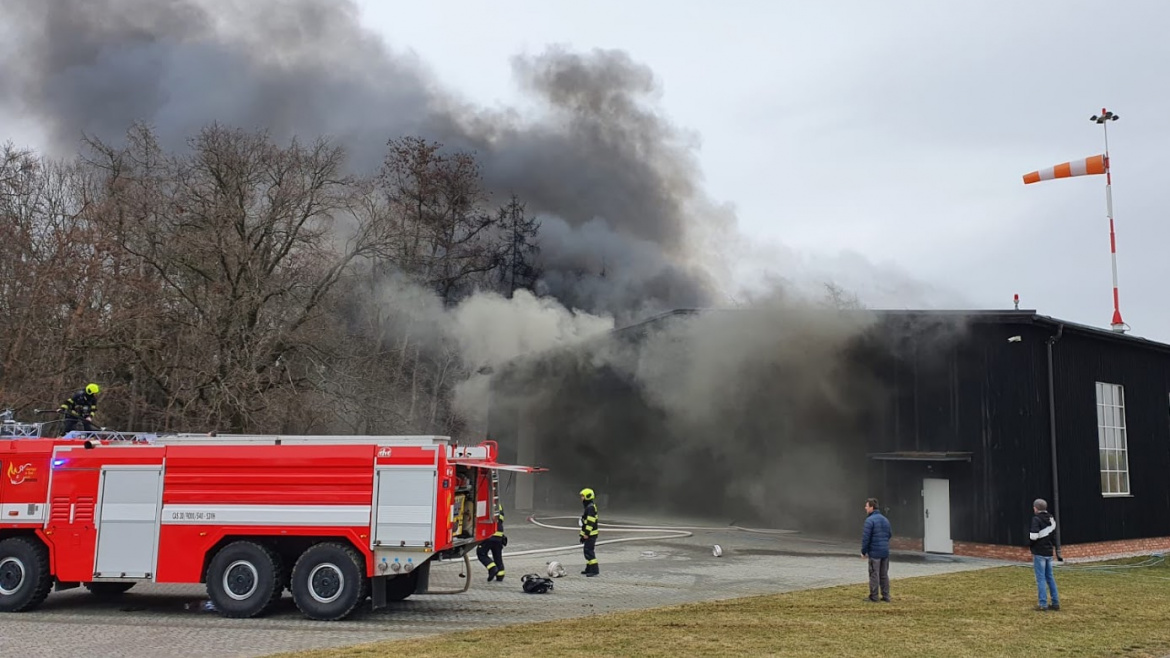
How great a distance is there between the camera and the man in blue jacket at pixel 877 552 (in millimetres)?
12133

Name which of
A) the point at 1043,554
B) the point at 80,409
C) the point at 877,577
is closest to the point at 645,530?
the point at 877,577

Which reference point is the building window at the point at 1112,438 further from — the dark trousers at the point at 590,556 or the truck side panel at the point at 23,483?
the truck side panel at the point at 23,483

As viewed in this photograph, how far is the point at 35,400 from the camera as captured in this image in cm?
2002

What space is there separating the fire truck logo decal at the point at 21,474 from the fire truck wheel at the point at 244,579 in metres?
2.94

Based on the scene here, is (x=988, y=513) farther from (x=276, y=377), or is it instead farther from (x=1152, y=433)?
(x=276, y=377)

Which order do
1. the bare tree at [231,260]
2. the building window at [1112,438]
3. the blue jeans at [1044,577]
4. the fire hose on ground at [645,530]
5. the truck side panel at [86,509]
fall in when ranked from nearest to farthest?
the truck side panel at [86,509] < the blue jeans at [1044,577] < the fire hose on ground at [645,530] < the building window at [1112,438] < the bare tree at [231,260]

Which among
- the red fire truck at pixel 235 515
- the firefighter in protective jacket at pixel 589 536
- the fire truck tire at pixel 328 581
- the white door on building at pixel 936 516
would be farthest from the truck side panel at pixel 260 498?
the white door on building at pixel 936 516

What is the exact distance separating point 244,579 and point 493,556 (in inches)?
169

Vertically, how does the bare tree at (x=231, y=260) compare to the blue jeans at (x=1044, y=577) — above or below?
above

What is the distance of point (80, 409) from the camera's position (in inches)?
511

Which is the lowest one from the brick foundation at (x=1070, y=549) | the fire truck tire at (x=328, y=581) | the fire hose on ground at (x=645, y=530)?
the fire hose on ground at (x=645, y=530)

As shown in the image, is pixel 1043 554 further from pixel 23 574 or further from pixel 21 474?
pixel 21 474

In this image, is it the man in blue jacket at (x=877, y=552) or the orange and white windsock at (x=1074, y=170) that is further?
the orange and white windsock at (x=1074, y=170)

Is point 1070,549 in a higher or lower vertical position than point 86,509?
lower
